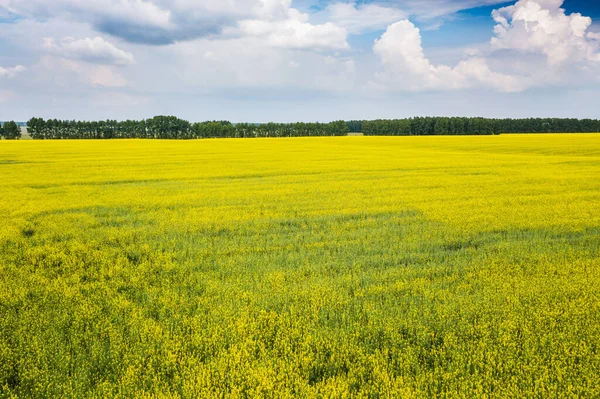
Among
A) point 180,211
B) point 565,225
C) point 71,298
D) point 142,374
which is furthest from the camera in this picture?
point 180,211

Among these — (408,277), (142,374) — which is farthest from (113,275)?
(408,277)

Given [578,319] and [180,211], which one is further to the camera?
[180,211]

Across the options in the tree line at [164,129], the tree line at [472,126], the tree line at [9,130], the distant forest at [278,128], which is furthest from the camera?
the tree line at [164,129]

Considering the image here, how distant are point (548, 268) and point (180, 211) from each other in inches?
553

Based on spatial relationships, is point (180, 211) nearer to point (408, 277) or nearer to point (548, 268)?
point (408, 277)

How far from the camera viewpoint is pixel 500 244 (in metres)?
12.4

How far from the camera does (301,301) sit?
8508mm

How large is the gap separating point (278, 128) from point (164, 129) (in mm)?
41028

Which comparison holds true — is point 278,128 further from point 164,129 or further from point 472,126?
point 472,126

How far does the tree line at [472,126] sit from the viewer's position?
13350 cm

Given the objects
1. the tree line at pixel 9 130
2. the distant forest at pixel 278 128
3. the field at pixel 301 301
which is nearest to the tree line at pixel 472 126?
the distant forest at pixel 278 128


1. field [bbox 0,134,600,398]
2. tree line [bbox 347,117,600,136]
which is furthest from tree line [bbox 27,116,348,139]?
field [bbox 0,134,600,398]

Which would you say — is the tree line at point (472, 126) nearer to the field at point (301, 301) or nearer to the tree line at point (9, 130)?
the tree line at point (9, 130)

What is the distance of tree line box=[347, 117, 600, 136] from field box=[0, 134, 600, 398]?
124 meters
